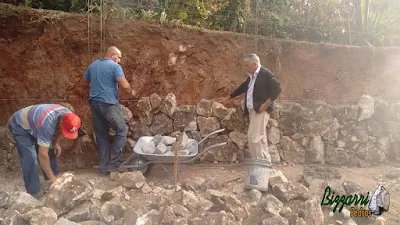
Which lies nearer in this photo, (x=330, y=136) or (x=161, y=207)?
(x=161, y=207)

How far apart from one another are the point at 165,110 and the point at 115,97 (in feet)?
3.70

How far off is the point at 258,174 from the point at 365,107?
10.1 feet

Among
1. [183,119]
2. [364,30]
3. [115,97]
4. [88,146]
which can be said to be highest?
[364,30]

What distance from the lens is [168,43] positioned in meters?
6.32

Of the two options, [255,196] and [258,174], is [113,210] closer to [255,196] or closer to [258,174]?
[255,196]

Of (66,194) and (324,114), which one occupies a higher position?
(324,114)

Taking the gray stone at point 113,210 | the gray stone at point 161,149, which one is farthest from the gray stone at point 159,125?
the gray stone at point 113,210

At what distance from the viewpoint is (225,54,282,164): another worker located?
531 centimetres

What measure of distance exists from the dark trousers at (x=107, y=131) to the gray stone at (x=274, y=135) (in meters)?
2.61

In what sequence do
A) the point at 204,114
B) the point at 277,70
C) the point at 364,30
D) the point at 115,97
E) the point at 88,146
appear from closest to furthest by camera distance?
the point at 115,97, the point at 88,146, the point at 204,114, the point at 277,70, the point at 364,30

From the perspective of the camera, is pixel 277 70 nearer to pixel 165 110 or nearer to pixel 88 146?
pixel 165 110

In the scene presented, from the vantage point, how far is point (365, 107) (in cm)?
659

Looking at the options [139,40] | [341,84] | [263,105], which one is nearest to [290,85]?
[341,84]

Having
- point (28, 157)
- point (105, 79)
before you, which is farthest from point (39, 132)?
point (105, 79)
